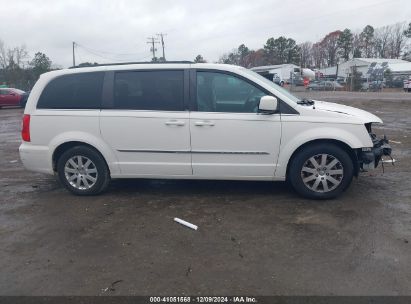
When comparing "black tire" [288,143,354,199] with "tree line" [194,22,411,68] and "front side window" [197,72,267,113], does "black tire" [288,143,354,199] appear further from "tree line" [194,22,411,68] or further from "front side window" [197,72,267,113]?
"tree line" [194,22,411,68]

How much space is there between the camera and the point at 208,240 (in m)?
4.02

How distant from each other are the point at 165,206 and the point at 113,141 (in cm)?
116

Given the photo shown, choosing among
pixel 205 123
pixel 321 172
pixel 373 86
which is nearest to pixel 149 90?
pixel 205 123

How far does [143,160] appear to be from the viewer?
530cm

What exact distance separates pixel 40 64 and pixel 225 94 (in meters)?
62.0

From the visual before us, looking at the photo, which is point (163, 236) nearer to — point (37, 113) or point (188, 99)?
point (188, 99)

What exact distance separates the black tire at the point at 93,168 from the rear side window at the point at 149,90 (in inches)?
29.9

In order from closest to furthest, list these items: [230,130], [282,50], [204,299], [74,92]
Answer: [204,299], [230,130], [74,92], [282,50]

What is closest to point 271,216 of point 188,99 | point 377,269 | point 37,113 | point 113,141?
point 377,269

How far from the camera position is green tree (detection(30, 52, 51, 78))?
2211 inches

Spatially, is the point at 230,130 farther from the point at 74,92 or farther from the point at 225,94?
the point at 74,92

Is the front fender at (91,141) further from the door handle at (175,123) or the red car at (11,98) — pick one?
the red car at (11,98)

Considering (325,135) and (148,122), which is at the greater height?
(148,122)

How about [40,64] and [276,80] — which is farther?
[40,64]
